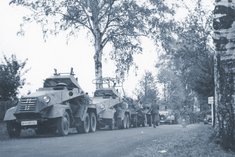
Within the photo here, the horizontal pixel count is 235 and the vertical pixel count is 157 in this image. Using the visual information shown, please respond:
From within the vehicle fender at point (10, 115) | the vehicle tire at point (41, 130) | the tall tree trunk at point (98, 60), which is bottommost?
the vehicle tire at point (41, 130)

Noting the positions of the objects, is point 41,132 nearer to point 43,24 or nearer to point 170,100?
point 43,24

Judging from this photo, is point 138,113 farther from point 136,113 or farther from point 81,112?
point 81,112

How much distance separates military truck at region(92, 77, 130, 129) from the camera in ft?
77.2

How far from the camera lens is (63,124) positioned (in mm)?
17281

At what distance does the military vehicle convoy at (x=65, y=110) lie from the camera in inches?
650

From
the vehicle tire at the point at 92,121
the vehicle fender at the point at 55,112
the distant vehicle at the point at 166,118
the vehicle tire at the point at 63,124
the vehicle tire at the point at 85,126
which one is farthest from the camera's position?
the distant vehicle at the point at 166,118

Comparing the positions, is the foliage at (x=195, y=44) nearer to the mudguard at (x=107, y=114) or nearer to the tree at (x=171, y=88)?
the mudguard at (x=107, y=114)

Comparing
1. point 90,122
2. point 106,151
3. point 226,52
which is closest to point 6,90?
point 90,122

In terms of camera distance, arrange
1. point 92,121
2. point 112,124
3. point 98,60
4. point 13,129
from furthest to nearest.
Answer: point 98,60 < point 112,124 < point 92,121 < point 13,129

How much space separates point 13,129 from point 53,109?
70.5 inches

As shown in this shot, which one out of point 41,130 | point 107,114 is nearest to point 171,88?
point 107,114

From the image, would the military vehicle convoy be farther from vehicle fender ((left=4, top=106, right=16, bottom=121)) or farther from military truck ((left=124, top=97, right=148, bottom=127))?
military truck ((left=124, top=97, right=148, bottom=127))

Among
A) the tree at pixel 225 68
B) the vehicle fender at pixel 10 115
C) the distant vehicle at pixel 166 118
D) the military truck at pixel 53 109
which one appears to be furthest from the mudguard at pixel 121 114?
the distant vehicle at pixel 166 118

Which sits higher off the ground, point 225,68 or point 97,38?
point 97,38
